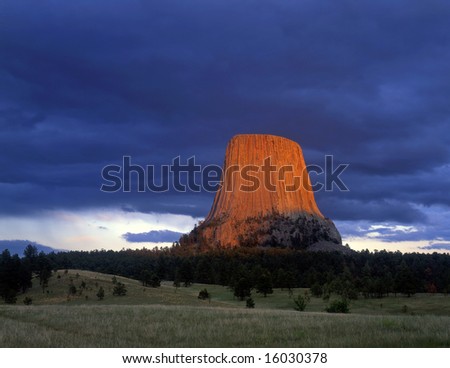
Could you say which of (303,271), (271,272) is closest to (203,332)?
(271,272)

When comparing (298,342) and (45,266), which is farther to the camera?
(45,266)

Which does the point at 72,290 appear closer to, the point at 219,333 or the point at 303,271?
the point at 219,333

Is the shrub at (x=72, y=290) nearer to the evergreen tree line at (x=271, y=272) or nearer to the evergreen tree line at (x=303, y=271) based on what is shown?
the evergreen tree line at (x=271, y=272)

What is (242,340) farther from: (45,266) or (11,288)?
(45,266)

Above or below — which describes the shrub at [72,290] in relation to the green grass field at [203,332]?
below

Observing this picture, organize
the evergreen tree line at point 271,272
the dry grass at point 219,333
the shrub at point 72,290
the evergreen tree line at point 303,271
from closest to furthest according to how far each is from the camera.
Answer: the dry grass at point 219,333
the shrub at point 72,290
the evergreen tree line at point 271,272
the evergreen tree line at point 303,271

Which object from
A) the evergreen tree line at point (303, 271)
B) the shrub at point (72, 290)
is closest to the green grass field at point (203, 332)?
the shrub at point (72, 290)

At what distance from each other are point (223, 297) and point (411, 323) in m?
Result: 66.3

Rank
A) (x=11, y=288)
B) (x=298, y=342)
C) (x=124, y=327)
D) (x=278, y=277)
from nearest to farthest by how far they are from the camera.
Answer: (x=298, y=342) < (x=124, y=327) < (x=11, y=288) < (x=278, y=277)

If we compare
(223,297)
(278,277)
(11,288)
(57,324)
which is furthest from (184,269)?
(57,324)

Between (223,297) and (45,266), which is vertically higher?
(45,266)

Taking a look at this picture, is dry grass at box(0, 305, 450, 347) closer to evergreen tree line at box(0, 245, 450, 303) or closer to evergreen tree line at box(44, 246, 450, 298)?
evergreen tree line at box(0, 245, 450, 303)

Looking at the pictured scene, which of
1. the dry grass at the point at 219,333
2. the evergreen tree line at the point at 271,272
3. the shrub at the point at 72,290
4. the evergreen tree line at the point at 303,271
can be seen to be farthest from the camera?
the evergreen tree line at the point at 303,271

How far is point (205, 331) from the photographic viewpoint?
22.0 m
